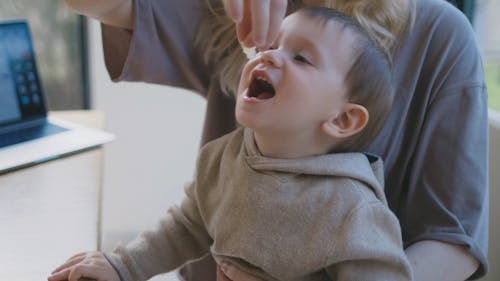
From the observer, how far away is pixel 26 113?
1301 millimetres

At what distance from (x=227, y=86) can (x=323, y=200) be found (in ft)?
1.09

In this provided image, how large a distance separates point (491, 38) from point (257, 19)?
1.00 m

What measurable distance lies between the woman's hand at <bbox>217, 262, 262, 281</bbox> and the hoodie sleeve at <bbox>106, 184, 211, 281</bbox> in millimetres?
97

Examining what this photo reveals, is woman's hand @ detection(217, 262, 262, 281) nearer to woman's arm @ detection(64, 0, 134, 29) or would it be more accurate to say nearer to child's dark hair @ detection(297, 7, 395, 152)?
child's dark hair @ detection(297, 7, 395, 152)

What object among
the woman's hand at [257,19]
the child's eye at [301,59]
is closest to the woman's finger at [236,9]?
the woman's hand at [257,19]

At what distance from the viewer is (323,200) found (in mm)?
780

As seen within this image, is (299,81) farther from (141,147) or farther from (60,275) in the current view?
(141,147)

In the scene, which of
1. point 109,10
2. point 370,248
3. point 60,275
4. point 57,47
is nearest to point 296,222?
point 370,248

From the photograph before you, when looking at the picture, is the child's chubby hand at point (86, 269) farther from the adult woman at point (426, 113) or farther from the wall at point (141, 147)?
the wall at point (141, 147)

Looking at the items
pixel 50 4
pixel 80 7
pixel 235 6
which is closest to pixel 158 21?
pixel 80 7

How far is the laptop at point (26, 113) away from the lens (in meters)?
1.22

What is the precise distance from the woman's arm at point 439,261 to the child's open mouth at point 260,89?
A: 31 cm

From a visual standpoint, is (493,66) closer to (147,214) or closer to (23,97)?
(23,97)

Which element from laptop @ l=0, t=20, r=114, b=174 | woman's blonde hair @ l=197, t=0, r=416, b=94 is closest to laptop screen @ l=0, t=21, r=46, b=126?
laptop @ l=0, t=20, r=114, b=174
